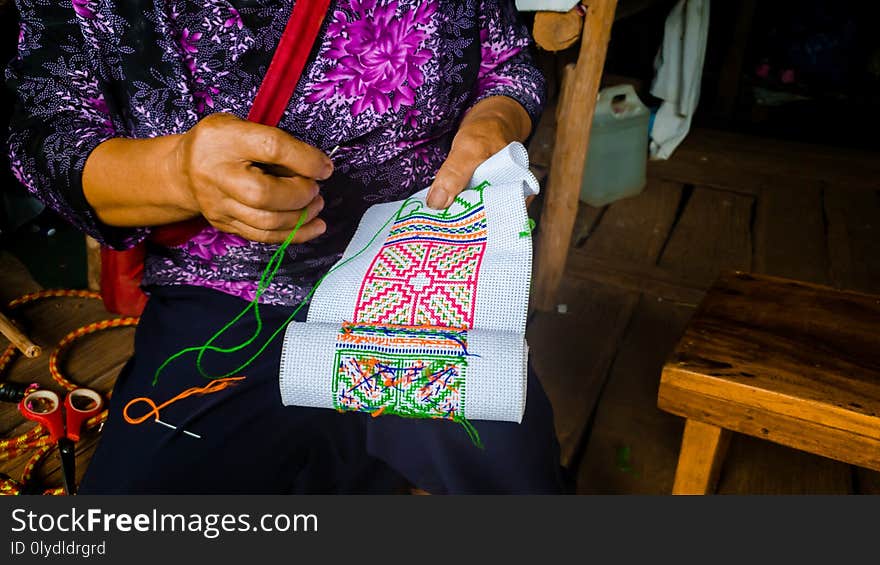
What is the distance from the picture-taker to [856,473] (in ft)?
4.31

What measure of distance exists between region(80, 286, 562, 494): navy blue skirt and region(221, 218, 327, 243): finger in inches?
7.5

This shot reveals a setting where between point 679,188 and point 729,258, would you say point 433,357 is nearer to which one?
point 729,258

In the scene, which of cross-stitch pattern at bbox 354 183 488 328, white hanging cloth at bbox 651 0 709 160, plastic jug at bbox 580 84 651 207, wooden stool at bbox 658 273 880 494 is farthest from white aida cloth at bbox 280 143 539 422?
white hanging cloth at bbox 651 0 709 160

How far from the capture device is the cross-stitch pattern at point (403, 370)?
27.6 inches

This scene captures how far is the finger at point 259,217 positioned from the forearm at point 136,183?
0.06 m

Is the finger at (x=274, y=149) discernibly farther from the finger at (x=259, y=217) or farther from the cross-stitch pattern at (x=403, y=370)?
the cross-stitch pattern at (x=403, y=370)

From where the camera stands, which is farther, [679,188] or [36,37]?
[679,188]

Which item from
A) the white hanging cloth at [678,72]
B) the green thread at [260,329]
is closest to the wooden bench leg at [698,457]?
the green thread at [260,329]

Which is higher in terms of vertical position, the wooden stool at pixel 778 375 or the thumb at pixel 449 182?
the thumb at pixel 449 182

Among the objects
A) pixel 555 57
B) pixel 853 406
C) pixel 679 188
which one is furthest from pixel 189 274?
pixel 679 188

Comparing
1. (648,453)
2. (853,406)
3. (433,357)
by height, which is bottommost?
(648,453)

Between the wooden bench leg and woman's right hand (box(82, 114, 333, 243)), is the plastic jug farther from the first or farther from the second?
woman's right hand (box(82, 114, 333, 243))

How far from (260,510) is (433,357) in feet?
0.86

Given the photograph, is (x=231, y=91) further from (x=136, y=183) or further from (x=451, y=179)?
(x=451, y=179)
